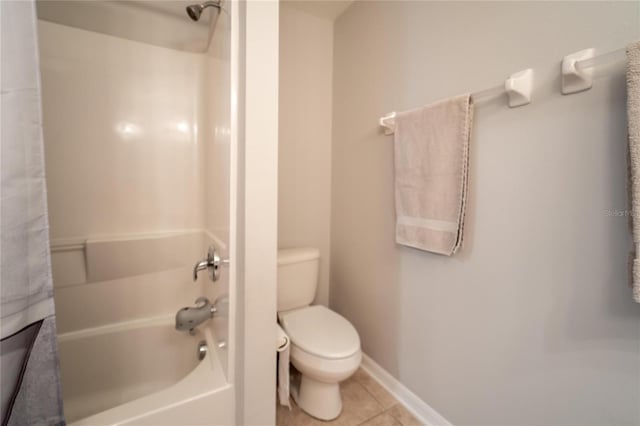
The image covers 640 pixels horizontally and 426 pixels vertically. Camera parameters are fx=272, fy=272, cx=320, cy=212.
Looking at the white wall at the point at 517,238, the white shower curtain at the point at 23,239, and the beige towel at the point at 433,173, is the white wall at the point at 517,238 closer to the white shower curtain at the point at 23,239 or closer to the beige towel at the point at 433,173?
the beige towel at the point at 433,173

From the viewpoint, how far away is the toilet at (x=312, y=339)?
1.24 m

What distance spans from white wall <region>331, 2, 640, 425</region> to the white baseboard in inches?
1.5

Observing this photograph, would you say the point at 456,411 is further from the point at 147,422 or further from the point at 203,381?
the point at 147,422

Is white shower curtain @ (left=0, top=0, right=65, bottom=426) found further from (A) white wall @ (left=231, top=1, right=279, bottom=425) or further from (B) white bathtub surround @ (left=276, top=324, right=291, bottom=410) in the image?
(B) white bathtub surround @ (left=276, top=324, right=291, bottom=410)

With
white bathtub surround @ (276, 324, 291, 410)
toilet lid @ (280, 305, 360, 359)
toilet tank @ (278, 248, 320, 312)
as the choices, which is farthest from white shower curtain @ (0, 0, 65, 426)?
toilet tank @ (278, 248, 320, 312)

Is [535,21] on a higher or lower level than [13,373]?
higher

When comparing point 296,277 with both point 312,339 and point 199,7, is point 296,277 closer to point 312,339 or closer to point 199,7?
point 312,339

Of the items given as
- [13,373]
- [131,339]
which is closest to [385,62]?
[13,373]

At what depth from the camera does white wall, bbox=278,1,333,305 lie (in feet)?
5.90

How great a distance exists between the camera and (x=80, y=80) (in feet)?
4.81

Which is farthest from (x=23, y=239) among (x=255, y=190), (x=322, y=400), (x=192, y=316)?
(x=322, y=400)

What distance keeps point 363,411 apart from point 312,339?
1.57ft

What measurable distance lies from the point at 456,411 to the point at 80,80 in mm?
2476

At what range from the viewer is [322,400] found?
1348 mm
